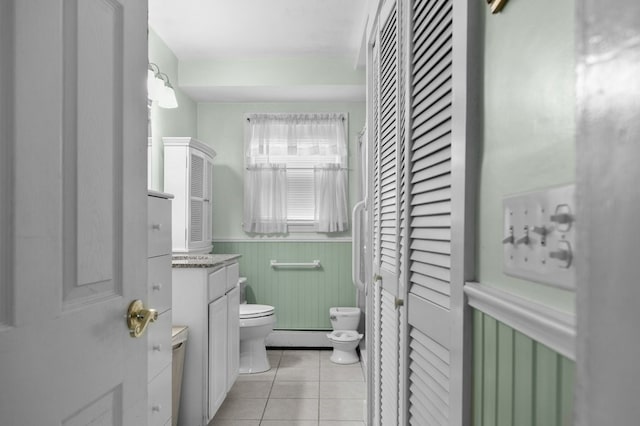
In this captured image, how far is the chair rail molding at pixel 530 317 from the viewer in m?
0.53

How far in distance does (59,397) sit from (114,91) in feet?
2.04

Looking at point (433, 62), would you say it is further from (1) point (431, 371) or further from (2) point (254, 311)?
(2) point (254, 311)

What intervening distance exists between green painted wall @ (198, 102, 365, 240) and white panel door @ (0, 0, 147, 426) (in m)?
3.13

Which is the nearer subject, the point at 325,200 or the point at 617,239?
the point at 617,239

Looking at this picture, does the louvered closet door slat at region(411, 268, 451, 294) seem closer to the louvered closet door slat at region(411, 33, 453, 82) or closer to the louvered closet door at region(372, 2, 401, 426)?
the louvered closet door at region(372, 2, 401, 426)

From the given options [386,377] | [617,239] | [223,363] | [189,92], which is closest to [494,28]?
[617,239]

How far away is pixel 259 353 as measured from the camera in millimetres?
3482

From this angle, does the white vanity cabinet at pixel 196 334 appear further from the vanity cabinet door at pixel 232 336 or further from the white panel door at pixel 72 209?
the white panel door at pixel 72 209

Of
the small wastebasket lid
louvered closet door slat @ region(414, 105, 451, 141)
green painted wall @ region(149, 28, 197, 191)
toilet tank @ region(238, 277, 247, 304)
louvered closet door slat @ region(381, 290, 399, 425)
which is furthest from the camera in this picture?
toilet tank @ region(238, 277, 247, 304)

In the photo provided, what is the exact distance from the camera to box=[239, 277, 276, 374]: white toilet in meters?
3.36

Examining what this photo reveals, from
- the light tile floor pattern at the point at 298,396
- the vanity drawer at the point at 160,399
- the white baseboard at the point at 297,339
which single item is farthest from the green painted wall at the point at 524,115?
the white baseboard at the point at 297,339

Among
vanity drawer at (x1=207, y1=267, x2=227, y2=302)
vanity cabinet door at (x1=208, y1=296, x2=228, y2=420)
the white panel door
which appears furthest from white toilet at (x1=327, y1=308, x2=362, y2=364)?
the white panel door

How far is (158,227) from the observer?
1832 millimetres

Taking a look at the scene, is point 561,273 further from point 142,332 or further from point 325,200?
point 325,200
